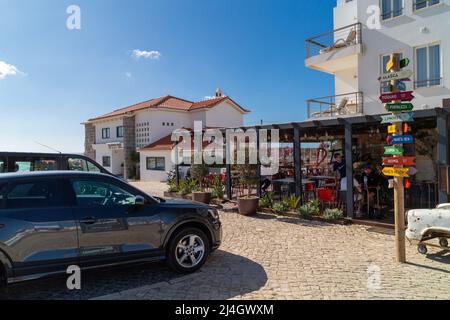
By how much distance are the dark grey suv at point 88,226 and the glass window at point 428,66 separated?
11.9m

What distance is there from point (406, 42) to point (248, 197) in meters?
9.66

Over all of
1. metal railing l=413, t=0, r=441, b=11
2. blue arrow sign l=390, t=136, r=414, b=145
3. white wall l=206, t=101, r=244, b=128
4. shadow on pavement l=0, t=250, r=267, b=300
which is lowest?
shadow on pavement l=0, t=250, r=267, b=300

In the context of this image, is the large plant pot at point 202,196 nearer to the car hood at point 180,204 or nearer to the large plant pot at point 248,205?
the large plant pot at point 248,205

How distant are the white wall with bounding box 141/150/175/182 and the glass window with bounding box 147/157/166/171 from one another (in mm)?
246

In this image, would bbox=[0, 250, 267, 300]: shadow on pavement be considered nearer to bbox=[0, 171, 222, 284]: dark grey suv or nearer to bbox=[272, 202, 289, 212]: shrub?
bbox=[0, 171, 222, 284]: dark grey suv

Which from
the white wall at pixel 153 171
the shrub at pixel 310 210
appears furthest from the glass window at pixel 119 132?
the shrub at pixel 310 210

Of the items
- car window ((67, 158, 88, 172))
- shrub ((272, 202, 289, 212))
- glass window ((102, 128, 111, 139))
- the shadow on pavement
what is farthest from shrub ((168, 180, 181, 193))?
glass window ((102, 128, 111, 139))

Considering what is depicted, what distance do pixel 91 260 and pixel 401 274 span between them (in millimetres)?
4413

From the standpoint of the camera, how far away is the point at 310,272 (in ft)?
16.2

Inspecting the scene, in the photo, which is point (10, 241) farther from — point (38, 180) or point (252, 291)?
point (252, 291)

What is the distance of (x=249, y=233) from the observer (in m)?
7.62

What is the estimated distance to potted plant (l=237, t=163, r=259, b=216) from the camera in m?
9.81

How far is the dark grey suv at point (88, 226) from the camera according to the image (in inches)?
151
